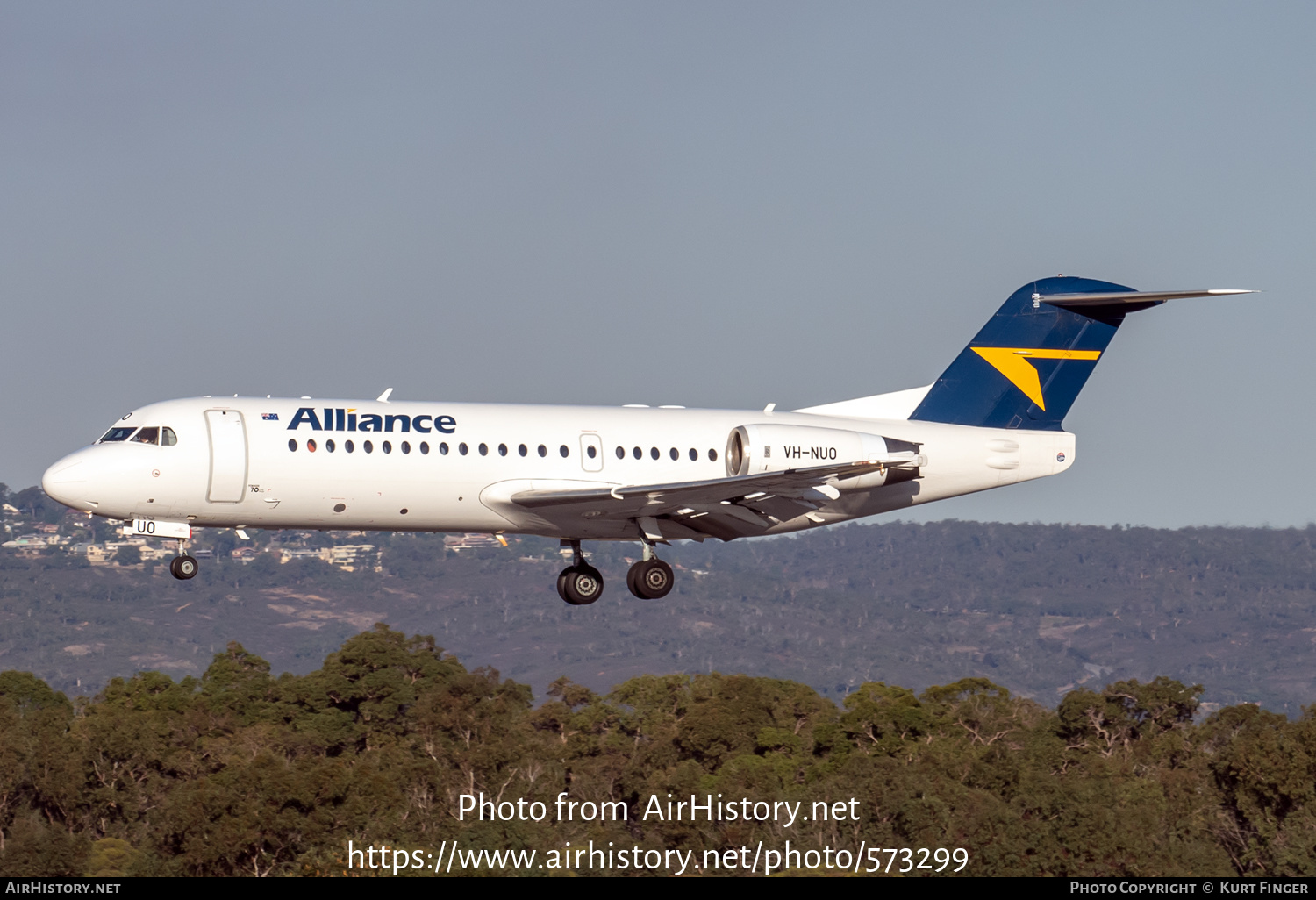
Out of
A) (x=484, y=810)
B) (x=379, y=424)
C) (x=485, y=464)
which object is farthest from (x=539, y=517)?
(x=484, y=810)

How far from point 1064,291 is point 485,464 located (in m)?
14.8

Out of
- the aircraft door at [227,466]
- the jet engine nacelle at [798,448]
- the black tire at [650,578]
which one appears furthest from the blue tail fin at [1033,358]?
the aircraft door at [227,466]

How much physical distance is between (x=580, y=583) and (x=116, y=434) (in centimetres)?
1034

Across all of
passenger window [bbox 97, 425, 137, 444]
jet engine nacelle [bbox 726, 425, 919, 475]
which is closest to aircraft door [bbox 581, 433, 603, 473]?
jet engine nacelle [bbox 726, 425, 919, 475]

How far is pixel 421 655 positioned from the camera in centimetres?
12788

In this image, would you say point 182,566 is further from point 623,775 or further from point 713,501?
point 623,775

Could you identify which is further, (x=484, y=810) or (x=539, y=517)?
(x=484, y=810)

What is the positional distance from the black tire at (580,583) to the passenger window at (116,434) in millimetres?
9626

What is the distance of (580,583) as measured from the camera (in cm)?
3803

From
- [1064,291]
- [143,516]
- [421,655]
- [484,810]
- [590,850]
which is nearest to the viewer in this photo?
[143,516]

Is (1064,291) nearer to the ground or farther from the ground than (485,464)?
farther from the ground

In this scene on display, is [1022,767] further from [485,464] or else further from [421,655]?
[485,464]

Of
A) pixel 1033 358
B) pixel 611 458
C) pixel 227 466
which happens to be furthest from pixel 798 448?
pixel 227 466

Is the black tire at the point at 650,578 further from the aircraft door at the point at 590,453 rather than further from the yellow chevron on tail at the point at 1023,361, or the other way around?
the yellow chevron on tail at the point at 1023,361
